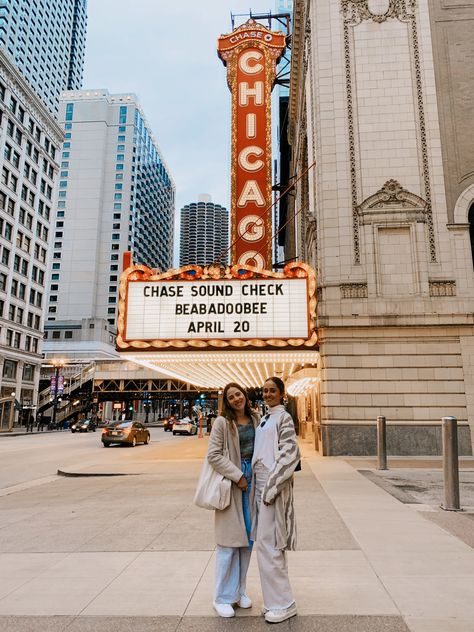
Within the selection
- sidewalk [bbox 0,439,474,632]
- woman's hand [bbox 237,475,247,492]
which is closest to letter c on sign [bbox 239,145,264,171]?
sidewalk [bbox 0,439,474,632]

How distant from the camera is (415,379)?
16969mm

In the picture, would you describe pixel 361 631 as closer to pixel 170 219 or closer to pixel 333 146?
pixel 333 146

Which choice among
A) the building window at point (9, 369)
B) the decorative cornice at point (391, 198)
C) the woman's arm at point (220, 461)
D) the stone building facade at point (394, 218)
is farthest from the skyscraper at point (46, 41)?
the woman's arm at point (220, 461)

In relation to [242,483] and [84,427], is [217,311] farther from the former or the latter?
[84,427]

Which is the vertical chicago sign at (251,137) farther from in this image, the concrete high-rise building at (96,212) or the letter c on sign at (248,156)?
the concrete high-rise building at (96,212)

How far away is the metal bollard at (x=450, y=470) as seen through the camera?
846 centimetres

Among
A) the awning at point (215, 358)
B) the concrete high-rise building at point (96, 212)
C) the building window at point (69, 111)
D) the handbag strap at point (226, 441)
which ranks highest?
the building window at point (69, 111)

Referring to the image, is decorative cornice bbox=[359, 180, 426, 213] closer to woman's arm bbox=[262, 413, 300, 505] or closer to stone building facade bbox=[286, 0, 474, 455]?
stone building facade bbox=[286, 0, 474, 455]

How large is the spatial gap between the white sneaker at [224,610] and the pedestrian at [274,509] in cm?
30

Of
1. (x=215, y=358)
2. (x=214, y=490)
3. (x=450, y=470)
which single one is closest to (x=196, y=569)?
(x=214, y=490)

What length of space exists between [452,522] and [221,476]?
5.10 meters

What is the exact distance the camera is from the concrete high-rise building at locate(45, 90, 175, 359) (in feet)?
383

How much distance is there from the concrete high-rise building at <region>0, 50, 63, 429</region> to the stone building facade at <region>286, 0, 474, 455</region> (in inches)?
1898

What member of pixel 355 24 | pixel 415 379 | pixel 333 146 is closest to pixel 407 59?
pixel 355 24
